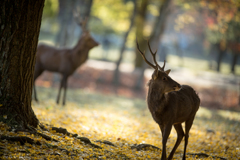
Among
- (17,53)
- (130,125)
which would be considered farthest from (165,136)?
(130,125)

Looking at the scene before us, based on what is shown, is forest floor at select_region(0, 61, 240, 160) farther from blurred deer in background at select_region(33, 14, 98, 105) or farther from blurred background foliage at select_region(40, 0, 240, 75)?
blurred background foliage at select_region(40, 0, 240, 75)

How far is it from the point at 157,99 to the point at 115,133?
2.26 m

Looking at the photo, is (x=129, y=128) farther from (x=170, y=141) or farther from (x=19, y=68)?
(x=19, y=68)

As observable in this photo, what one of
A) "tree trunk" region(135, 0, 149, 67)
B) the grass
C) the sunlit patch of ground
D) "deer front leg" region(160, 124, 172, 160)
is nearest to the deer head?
"deer front leg" region(160, 124, 172, 160)

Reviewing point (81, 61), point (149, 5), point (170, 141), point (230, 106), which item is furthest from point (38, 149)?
point (149, 5)

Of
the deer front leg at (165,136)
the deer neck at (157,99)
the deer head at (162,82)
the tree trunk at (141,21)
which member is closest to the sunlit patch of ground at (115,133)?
the deer front leg at (165,136)

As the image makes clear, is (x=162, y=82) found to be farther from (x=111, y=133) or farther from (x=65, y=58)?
(x=65, y=58)

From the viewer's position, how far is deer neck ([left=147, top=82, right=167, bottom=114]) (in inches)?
164

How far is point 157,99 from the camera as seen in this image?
418 cm

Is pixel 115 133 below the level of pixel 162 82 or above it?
below

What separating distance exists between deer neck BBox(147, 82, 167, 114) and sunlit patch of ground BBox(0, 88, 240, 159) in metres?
0.82

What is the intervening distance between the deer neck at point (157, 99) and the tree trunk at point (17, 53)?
6.58 ft

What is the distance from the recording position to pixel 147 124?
26.1ft

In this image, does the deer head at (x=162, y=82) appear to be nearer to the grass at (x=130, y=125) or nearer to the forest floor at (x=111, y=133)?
the forest floor at (x=111, y=133)
